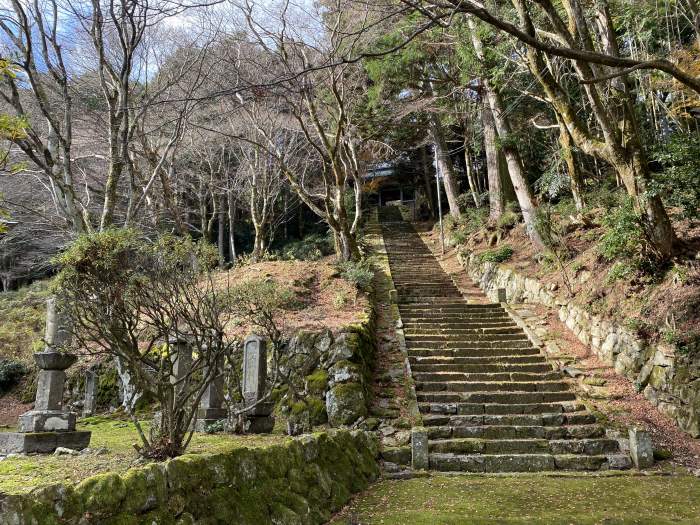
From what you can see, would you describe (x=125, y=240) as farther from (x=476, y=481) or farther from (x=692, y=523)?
(x=692, y=523)

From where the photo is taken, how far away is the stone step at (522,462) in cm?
646

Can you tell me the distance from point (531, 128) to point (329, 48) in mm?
10045

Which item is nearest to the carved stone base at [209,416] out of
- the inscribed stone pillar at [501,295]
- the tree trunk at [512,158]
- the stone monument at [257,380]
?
the stone monument at [257,380]

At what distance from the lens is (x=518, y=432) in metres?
7.27

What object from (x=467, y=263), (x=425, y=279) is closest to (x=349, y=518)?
(x=425, y=279)

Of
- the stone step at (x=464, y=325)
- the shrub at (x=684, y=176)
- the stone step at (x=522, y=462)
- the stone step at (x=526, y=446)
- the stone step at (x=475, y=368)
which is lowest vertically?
the stone step at (x=522, y=462)

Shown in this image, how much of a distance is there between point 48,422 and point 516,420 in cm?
629

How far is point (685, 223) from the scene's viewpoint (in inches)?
368

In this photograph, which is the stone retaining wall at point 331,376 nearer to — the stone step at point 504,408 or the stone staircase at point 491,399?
the stone staircase at point 491,399

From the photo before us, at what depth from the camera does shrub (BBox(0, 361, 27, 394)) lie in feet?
42.4

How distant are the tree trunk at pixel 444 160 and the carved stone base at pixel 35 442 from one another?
749 inches

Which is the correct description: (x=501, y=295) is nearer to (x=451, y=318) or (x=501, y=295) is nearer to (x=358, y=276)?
(x=451, y=318)

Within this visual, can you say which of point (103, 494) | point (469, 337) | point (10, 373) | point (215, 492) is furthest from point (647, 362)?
point (10, 373)

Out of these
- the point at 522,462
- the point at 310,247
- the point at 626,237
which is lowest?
the point at 522,462
